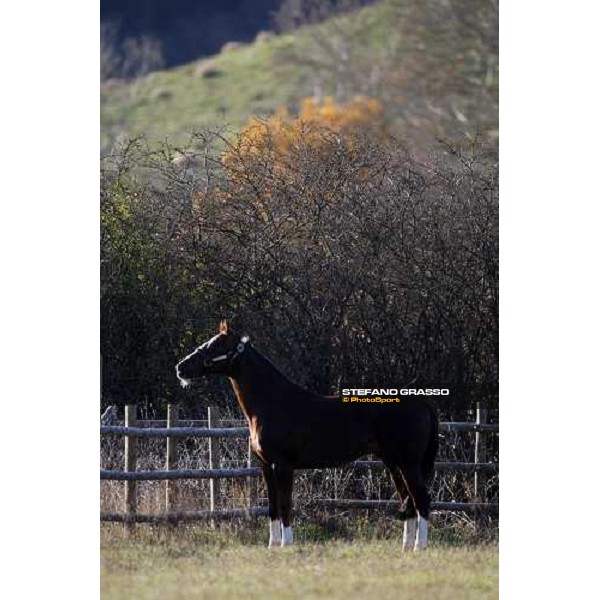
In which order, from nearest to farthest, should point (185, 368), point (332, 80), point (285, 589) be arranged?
1. point (285, 589)
2. point (185, 368)
3. point (332, 80)

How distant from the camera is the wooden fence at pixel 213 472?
33.1 ft

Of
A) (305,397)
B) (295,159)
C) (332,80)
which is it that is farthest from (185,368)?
(332,80)

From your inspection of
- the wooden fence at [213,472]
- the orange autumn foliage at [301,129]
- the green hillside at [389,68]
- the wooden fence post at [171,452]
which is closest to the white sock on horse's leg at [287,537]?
the wooden fence at [213,472]

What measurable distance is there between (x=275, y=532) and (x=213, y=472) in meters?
0.89

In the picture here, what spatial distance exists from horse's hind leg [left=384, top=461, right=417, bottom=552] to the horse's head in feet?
4.10

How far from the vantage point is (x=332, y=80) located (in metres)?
10.5

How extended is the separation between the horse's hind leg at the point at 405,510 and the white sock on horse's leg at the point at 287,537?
0.74 meters

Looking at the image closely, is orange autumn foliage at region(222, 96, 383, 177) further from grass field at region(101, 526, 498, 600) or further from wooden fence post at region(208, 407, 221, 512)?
grass field at region(101, 526, 498, 600)

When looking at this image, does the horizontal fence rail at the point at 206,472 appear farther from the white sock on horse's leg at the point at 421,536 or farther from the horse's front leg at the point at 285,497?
the white sock on horse's leg at the point at 421,536

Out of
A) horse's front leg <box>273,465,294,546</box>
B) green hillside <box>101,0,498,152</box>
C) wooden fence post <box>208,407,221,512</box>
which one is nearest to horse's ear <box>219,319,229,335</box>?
wooden fence post <box>208,407,221,512</box>

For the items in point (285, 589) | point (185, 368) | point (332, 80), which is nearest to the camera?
point (285, 589)

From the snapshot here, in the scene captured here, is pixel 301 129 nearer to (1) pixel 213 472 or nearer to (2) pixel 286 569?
(1) pixel 213 472
